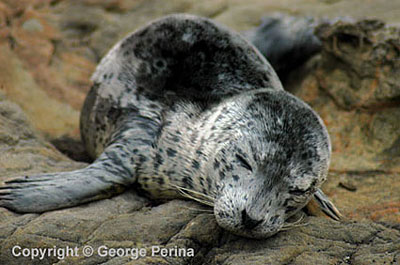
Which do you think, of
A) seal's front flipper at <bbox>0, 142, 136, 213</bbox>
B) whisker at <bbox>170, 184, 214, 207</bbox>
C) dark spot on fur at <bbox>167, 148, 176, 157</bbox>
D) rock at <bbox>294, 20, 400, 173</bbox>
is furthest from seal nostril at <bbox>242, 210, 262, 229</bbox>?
rock at <bbox>294, 20, 400, 173</bbox>

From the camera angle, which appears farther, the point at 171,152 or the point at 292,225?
the point at 171,152

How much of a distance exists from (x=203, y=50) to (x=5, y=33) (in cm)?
322

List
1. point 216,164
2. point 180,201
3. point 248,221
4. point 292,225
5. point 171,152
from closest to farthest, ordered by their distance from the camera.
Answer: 1. point 248,221
2. point 292,225
3. point 216,164
4. point 180,201
5. point 171,152

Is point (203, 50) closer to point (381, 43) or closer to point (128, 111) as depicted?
point (128, 111)

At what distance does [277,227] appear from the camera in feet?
11.4

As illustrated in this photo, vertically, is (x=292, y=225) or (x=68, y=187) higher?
(x=68, y=187)

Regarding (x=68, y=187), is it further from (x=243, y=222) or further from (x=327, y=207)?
(x=327, y=207)

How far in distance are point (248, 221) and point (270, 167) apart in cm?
42

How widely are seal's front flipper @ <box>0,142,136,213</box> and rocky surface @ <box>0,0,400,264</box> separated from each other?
0.09 metres

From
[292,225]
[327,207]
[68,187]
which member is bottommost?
[327,207]

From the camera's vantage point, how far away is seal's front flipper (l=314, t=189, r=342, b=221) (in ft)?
13.2

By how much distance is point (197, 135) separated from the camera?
4164 millimetres

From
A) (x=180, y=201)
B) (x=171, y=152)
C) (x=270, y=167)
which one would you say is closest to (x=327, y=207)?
(x=270, y=167)

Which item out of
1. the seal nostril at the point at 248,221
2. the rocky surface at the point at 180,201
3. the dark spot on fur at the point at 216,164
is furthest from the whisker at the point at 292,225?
the dark spot on fur at the point at 216,164
